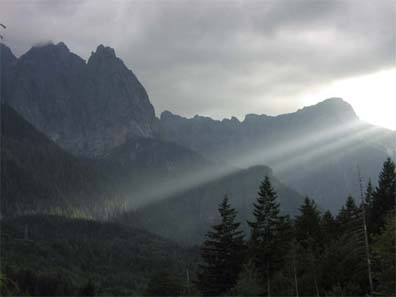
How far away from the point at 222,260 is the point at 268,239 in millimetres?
5798

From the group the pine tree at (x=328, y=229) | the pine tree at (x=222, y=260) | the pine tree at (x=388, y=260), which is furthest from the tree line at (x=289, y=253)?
the pine tree at (x=388, y=260)

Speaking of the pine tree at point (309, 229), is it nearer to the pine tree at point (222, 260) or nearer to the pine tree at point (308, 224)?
the pine tree at point (308, 224)

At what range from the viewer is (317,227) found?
6788cm

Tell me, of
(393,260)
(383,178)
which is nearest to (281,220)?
(383,178)

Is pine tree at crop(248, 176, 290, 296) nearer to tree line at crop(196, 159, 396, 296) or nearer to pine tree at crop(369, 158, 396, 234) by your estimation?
tree line at crop(196, 159, 396, 296)

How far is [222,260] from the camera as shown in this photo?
209 ft

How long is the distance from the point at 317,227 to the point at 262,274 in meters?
10.8

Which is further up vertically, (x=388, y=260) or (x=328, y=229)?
(x=328, y=229)

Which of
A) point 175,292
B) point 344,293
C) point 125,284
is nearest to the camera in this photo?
point 344,293

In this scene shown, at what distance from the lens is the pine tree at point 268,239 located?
61.7 meters

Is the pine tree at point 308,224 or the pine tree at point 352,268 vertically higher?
the pine tree at point 308,224

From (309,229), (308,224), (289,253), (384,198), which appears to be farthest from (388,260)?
(308,224)

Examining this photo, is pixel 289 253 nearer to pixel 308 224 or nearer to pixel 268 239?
pixel 268 239

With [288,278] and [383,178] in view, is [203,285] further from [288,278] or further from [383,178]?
[383,178]
